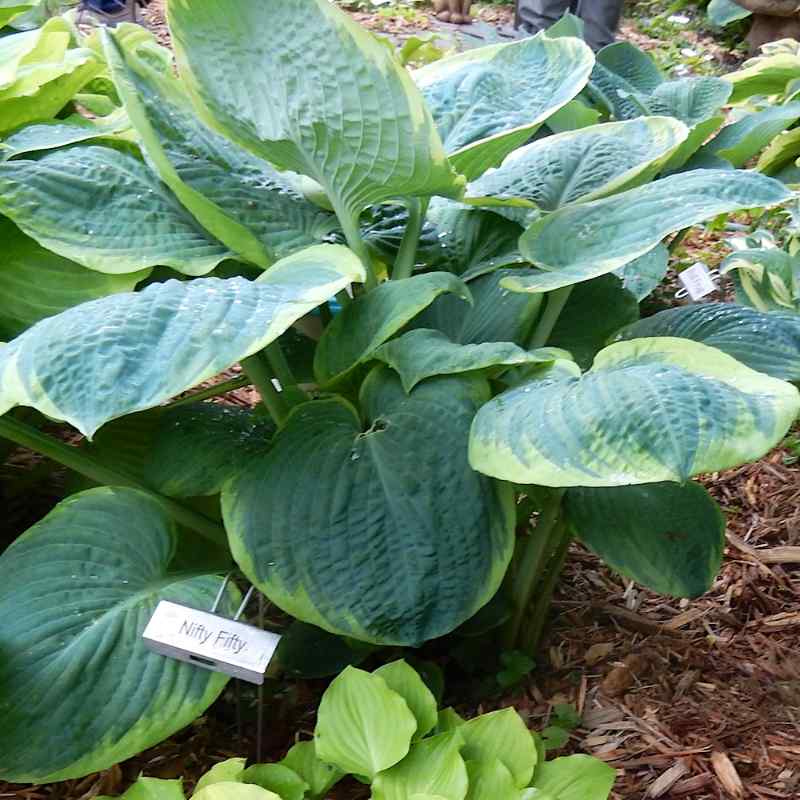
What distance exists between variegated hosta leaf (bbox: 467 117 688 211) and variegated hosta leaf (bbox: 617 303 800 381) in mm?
161

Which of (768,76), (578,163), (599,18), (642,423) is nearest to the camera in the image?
(642,423)

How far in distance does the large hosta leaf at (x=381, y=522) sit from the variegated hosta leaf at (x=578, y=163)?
1.03ft

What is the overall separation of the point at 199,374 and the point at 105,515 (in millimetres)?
334

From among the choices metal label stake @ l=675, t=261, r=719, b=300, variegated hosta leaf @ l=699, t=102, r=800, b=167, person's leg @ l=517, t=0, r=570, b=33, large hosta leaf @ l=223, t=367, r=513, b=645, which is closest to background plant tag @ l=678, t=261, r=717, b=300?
metal label stake @ l=675, t=261, r=719, b=300

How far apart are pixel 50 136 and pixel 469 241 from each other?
496mm

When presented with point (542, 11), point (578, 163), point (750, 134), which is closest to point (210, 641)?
point (578, 163)

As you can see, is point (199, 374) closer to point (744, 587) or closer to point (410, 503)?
point (410, 503)

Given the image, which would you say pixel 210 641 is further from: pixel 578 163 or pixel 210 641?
pixel 578 163

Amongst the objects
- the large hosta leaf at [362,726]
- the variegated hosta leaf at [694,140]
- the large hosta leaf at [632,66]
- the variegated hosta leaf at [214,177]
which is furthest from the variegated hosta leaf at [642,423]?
the large hosta leaf at [632,66]

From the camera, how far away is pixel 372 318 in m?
0.88

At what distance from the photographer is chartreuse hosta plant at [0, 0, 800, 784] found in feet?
2.26

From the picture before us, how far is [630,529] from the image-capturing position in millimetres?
873

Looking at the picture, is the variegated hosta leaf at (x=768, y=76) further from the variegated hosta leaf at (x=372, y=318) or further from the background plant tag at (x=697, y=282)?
the variegated hosta leaf at (x=372, y=318)

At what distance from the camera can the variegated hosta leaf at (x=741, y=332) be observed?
941 mm
